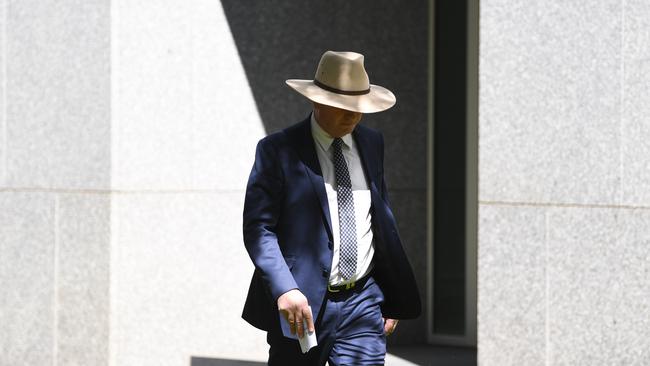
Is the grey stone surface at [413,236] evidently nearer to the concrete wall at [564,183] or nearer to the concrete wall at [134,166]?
the concrete wall at [134,166]

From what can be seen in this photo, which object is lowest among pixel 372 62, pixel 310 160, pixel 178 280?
pixel 178 280

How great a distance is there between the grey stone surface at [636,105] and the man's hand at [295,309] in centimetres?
240

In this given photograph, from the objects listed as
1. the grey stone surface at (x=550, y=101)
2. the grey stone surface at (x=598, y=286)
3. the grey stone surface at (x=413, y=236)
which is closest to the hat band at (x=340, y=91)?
the grey stone surface at (x=550, y=101)

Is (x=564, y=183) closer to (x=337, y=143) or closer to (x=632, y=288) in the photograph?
(x=632, y=288)

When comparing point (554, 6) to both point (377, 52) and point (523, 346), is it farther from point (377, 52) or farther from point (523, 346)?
point (377, 52)

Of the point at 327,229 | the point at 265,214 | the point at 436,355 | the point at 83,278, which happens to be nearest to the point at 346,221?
the point at 327,229

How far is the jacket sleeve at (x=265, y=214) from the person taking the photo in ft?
13.8

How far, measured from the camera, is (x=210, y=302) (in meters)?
7.54

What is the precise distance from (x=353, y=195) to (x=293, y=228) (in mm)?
292

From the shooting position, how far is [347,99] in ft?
14.2

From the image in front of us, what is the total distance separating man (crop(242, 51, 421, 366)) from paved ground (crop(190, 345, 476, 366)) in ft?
10.2

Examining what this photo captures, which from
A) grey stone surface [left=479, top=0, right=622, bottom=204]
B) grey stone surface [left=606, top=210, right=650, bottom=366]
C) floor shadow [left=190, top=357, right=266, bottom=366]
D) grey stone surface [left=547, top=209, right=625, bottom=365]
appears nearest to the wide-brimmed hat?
grey stone surface [left=479, top=0, right=622, bottom=204]

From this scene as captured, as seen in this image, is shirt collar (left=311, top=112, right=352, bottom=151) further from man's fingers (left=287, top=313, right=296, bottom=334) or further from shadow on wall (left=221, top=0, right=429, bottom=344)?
shadow on wall (left=221, top=0, right=429, bottom=344)

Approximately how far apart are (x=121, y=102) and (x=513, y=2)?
102 inches
